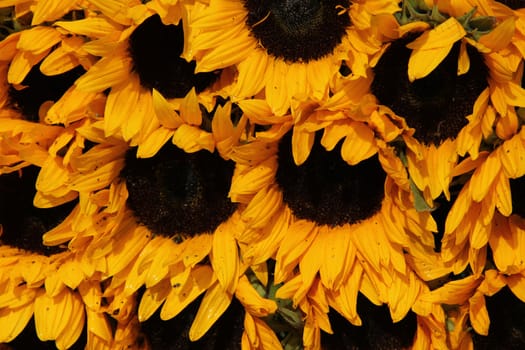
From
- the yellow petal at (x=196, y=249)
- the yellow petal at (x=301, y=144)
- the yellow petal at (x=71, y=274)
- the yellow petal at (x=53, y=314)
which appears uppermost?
the yellow petal at (x=301, y=144)

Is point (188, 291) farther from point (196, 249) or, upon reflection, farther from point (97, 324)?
point (97, 324)

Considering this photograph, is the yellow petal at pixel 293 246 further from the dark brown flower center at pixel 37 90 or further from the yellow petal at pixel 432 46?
the dark brown flower center at pixel 37 90

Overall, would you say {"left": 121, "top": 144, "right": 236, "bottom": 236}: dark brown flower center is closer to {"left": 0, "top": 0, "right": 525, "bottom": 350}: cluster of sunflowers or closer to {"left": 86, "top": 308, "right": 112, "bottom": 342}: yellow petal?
{"left": 0, "top": 0, "right": 525, "bottom": 350}: cluster of sunflowers

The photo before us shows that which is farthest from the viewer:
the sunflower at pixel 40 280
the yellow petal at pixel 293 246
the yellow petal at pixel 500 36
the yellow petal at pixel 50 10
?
the sunflower at pixel 40 280

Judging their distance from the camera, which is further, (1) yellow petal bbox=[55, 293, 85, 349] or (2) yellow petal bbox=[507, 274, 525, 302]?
(1) yellow petal bbox=[55, 293, 85, 349]

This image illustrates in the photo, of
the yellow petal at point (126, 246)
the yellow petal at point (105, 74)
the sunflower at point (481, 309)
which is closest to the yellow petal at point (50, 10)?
the yellow petal at point (105, 74)

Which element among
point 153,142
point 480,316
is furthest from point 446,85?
point 153,142

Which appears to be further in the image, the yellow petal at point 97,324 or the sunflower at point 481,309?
the yellow petal at point 97,324

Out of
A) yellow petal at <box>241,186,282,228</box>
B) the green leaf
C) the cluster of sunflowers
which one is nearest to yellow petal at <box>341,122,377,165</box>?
the cluster of sunflowers
